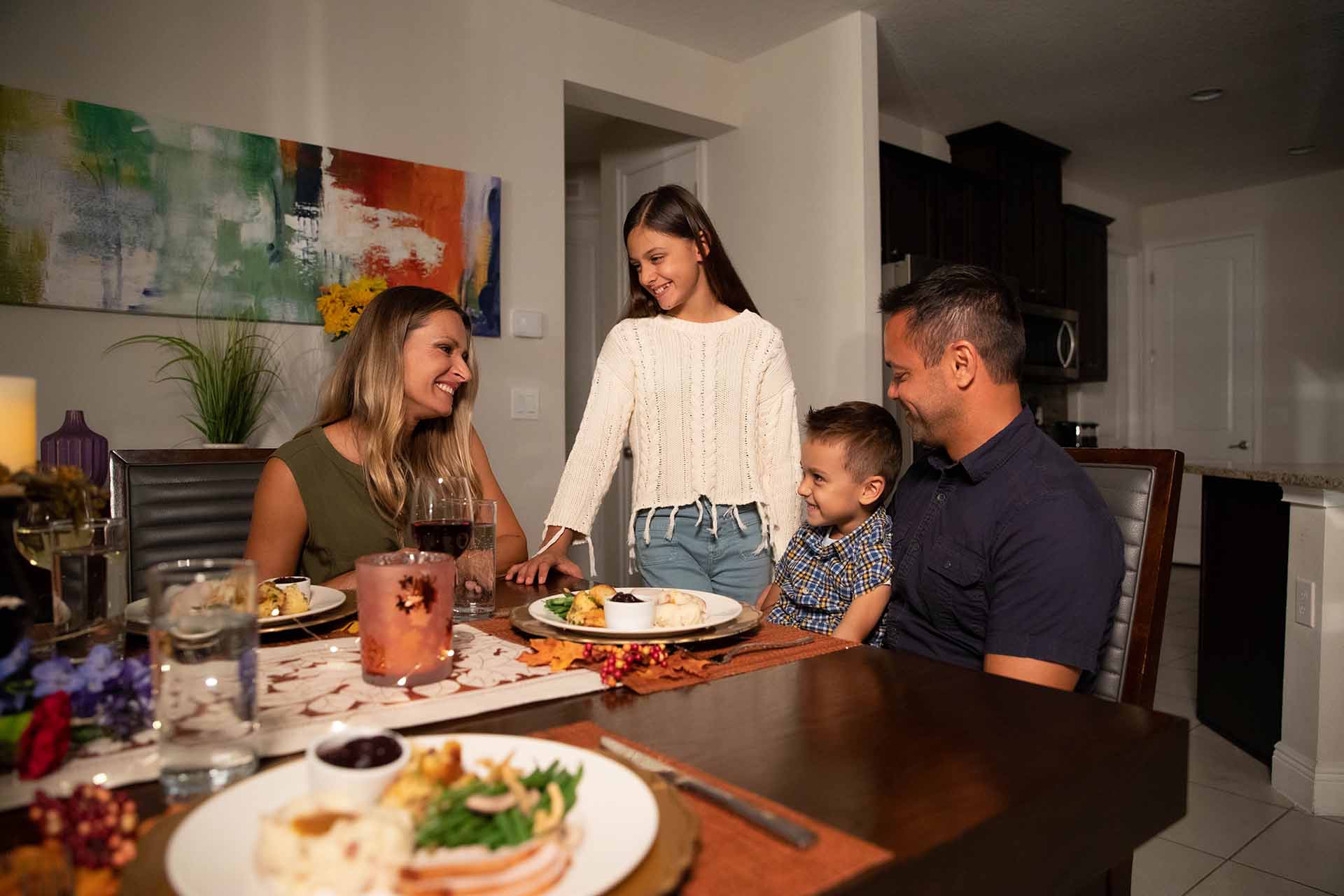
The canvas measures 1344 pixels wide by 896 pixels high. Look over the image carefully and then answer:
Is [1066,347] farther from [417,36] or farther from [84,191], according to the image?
[84,191]

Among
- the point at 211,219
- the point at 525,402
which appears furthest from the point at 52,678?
the point at 525,402

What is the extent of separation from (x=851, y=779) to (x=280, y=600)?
810mm

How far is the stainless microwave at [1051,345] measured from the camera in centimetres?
523

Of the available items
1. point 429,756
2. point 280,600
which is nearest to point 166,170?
point 280,600

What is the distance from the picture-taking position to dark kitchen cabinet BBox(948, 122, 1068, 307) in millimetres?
5066

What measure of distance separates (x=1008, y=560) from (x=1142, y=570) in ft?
0.65

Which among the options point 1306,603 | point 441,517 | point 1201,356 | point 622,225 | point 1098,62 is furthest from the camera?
point 1201,356

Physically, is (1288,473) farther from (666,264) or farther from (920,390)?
(666,264)

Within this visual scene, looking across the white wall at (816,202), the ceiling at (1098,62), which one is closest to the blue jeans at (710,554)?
the white wall at (816,202)

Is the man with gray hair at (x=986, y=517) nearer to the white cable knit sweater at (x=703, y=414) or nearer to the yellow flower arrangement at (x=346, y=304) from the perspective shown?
the white cable knit sweater at (x=703, y=414)

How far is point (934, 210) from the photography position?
15.1 feet

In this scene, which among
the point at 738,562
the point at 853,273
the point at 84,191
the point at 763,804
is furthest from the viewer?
the point at 853,273

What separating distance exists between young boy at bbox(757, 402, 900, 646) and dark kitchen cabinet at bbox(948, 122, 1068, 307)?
3.64m

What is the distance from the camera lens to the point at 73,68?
2.46 metres
